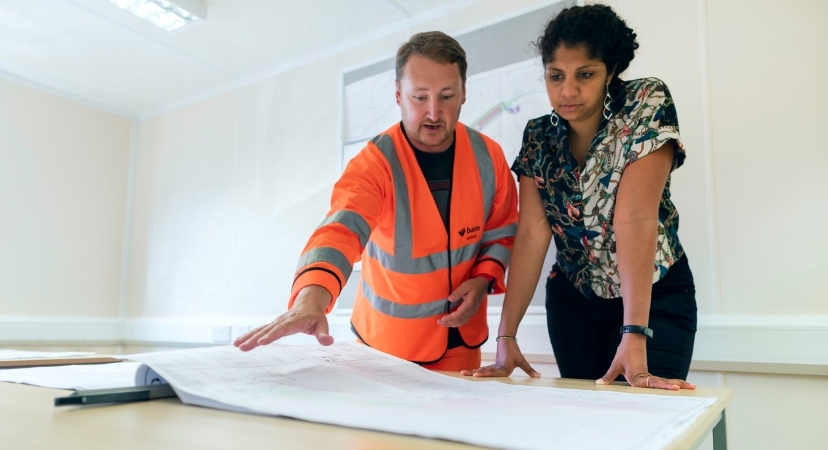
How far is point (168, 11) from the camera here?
257cm

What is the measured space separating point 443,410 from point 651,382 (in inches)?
18.4

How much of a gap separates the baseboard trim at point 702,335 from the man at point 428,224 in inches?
27.7

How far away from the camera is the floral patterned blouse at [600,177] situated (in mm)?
1146

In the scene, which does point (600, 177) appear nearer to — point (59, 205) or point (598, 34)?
point (598, 34)

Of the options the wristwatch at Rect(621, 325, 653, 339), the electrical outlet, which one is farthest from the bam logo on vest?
the electrical outlet

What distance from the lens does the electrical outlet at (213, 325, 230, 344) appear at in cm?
299

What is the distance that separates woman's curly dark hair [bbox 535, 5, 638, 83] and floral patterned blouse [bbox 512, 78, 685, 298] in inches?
2.5

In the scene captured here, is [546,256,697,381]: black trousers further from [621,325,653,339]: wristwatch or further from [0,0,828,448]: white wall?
[0,0,828,448]: white wall

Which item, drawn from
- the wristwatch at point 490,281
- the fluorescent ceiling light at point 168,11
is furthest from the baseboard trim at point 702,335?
the fluorescent ceiling light at point 168,11

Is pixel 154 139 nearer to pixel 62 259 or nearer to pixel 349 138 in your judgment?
pixel 62 259

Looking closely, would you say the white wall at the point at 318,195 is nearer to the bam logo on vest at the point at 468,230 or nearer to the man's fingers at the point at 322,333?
the bam logo on vest at the point at 468,230

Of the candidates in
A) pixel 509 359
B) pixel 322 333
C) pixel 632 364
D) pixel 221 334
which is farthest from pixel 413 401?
pixel 221 334

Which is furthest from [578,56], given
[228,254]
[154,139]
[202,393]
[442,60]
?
[154,139]

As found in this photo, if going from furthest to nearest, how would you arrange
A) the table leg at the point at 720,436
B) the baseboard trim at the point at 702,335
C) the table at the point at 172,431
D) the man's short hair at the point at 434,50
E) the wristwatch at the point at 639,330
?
the baseboard trim at the point at 702,335
the man's short hair at the point at 434,50
the wristwatch at the point at 639,330
the table leg at the point at 720,436
the table at the point at 172,431
